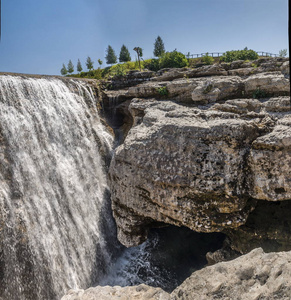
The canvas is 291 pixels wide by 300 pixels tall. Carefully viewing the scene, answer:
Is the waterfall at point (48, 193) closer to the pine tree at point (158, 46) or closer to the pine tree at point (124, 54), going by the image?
the pine tree at point (158, 46)

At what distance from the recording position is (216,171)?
9359mm

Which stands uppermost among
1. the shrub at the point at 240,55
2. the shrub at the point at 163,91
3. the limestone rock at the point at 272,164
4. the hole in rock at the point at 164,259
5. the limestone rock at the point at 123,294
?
the shrub at the point at 240,55

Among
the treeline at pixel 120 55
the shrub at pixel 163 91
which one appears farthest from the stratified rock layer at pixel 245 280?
the treeline at pixel 120 55

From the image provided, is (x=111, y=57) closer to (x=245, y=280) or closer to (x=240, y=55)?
(x=240, y=55)

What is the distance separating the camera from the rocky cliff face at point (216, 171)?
9117 mm

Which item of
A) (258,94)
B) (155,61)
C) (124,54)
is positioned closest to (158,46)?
(124,54)

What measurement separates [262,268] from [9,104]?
14.9 meters

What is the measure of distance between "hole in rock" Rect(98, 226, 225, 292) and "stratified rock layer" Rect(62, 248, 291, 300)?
8.24 metres

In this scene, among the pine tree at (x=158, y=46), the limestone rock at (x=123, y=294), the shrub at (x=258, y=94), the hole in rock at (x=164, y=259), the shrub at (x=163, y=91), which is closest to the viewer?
the limestone rock at (x=123, y=294)

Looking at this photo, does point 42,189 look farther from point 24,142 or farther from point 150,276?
point 150,276

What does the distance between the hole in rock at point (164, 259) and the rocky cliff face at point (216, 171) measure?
1.99m

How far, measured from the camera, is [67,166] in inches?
531

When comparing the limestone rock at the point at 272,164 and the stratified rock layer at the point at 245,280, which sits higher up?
the limestone rock at the point at 272,164

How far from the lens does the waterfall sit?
10.0 m
